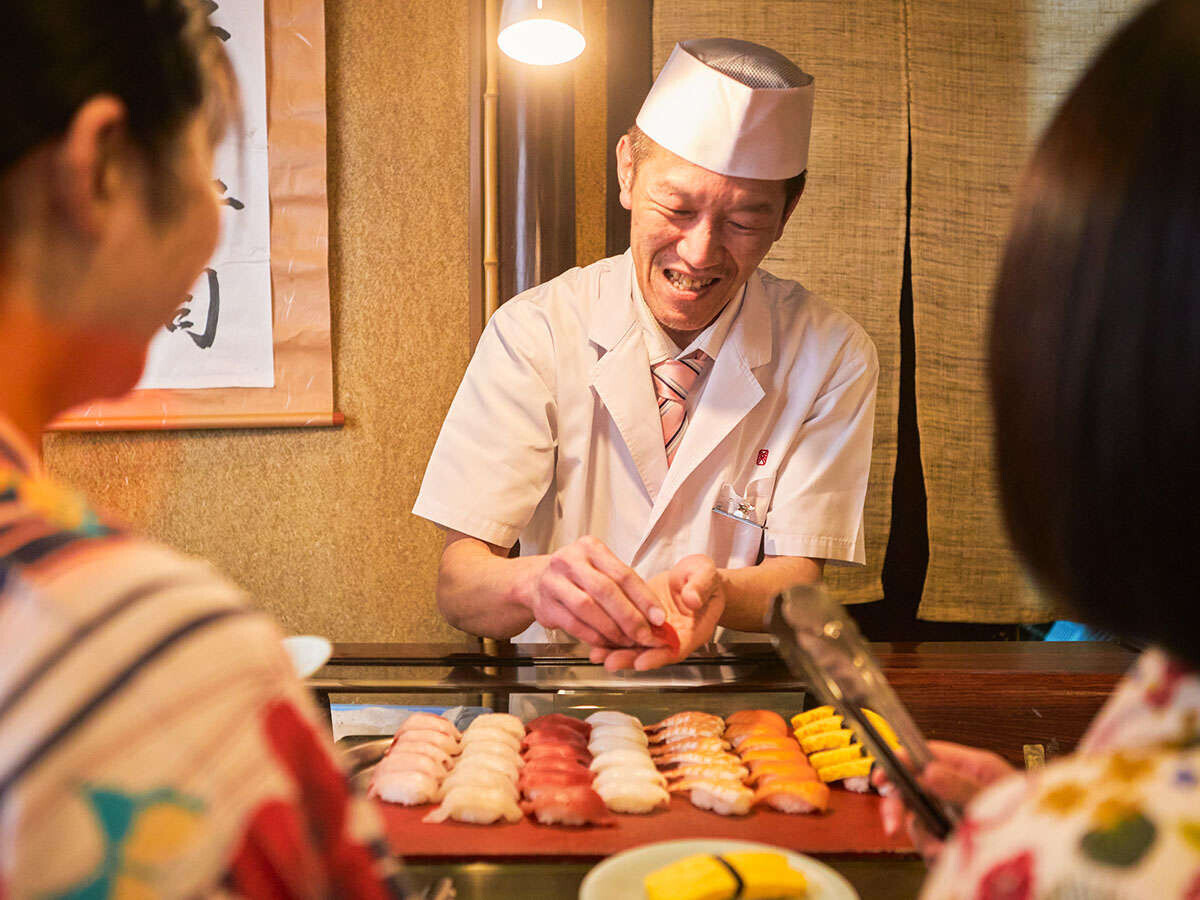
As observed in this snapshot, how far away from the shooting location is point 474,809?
0.97m

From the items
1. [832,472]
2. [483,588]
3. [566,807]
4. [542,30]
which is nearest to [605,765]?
[566,807]

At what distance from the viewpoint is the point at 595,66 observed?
9.12 ft

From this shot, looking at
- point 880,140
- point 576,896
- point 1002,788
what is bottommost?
point 576,896

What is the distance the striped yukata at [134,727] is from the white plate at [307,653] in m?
0.80

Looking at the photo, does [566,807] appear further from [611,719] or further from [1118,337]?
[1118,337]

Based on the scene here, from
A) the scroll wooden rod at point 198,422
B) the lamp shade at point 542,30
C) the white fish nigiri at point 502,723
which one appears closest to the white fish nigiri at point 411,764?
the white fish nigiri at point 502,723

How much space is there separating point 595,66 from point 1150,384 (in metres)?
2.65

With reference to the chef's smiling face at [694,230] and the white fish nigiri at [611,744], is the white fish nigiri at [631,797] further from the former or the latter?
the chef's smiling face at [694,230]

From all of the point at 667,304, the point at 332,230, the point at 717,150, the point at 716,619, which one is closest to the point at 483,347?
the point at 667,304

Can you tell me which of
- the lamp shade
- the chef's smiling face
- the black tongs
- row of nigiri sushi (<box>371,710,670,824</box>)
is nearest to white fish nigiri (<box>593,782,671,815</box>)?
row of nigiri sushi (<box>371,710,670,824</box>)

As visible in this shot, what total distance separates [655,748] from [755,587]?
53 centimetres

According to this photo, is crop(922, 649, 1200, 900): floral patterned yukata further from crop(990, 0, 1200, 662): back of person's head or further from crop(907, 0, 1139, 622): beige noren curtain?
crop(907, 0, 1139, 622): beige noren curtain

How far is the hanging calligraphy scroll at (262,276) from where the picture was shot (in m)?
2.62

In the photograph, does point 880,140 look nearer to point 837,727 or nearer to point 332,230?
point 332,230
